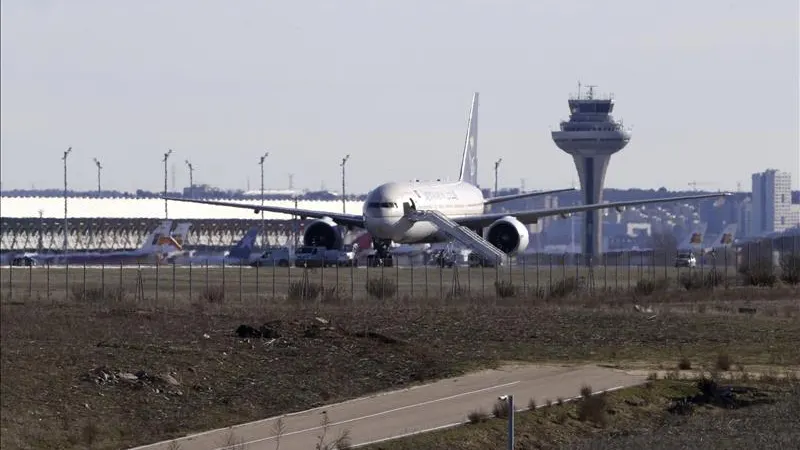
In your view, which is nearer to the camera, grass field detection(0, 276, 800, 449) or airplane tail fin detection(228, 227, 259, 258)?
grass field detection(0, 276, 800, 449)

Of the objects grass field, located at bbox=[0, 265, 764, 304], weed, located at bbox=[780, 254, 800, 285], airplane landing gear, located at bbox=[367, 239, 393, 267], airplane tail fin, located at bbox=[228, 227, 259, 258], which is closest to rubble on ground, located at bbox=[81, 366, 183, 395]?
grass field, located at bbox=[0, 265, 764, 304]

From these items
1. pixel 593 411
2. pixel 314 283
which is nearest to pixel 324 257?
pixel 314 283

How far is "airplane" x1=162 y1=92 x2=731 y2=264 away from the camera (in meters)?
78.7

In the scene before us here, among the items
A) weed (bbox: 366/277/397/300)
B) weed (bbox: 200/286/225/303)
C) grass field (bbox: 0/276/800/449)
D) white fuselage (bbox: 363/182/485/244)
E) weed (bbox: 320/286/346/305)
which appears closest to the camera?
grass field (bbox: 0/276/800/449)

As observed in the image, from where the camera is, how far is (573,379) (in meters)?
31.4

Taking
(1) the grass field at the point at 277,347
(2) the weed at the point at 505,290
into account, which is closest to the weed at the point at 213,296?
(1) the grass field at the point at 277,347

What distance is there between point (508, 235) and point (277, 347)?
154 feet

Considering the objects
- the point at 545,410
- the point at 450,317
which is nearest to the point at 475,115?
the point at 450,317

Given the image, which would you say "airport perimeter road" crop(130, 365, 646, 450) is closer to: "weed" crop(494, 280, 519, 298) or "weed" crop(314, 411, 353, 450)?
"weed" crop(314, 411, 353, 450)

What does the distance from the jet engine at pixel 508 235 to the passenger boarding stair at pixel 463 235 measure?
0.44 m

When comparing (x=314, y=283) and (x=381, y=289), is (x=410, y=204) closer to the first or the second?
(x=314, y=283)

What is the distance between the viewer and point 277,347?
3447 centimetres

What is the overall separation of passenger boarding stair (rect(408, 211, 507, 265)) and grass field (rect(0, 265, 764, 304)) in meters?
1.07

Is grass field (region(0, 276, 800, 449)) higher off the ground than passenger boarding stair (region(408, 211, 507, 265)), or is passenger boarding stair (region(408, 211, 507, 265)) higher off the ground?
passenger boarding stair (region(408, 211, 507, 265))
